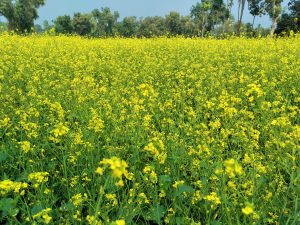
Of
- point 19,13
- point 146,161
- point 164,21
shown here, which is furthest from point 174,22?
point 146,161

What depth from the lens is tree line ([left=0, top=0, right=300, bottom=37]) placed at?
38.5 meters

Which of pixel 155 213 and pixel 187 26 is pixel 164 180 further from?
pixel 187 26

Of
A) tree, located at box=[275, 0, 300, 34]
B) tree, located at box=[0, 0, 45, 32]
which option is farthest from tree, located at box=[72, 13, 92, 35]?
tree, located at box=[275, 0, 300, 34]

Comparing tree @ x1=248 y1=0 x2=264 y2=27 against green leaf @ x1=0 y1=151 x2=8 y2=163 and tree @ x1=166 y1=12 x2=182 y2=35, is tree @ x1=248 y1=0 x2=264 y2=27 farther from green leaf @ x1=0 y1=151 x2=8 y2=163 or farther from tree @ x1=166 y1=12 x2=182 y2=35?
green leaf @ x1=0 y1=151 x2=8 y2=163

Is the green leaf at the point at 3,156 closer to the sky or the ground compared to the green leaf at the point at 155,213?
closer to the sky

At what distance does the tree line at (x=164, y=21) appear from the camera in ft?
126

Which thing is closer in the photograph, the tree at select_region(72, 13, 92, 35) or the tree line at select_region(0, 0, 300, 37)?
the tree line at select_region(0, 0, 300, 37)

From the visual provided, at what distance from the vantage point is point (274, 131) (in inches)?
135

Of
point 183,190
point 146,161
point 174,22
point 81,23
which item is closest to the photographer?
point 183,190

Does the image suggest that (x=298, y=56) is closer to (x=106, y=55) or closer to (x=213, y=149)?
(x=106, y=55)

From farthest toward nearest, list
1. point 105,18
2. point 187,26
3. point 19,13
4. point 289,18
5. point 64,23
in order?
point 105,18
point 187,26
point 64,23
point 19,13
point 289,18

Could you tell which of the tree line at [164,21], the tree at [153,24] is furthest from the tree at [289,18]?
→ the tree at [153,24]

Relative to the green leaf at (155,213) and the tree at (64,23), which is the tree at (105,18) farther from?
the green leaf at (155,213)

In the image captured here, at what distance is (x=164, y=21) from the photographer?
222ft
